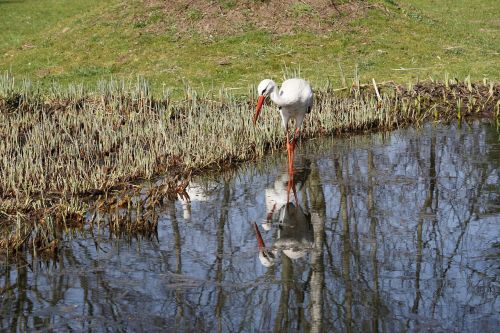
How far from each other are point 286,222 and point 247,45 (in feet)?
37.2

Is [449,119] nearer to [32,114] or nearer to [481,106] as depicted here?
[481,106]

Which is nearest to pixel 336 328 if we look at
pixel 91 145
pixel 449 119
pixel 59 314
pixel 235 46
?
pixel 59 314

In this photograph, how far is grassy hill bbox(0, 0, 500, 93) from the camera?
61.1ft

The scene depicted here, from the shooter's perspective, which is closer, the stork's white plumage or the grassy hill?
the stork's white plumage

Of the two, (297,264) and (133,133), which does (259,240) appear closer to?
(297,264)

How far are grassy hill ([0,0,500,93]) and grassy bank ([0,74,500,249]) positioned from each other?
2273mm

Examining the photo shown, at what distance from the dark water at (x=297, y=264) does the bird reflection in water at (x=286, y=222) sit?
0.08ft

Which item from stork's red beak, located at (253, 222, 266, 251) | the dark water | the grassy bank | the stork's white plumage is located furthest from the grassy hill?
stork's red beak, located at (253, 222, 266, 251)

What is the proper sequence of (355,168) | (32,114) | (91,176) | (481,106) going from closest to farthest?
(91,176)
(355,168)
(32,114)
(481,106)

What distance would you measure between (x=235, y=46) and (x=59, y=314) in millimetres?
14081

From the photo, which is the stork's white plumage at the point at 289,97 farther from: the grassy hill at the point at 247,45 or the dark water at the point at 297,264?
the grassy hill at the point at 247,45

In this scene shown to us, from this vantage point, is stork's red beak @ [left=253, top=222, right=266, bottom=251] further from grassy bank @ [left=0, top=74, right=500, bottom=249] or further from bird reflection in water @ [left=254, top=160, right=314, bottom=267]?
grassy bank @ [left=0, top=74, right=500, bottom=249]

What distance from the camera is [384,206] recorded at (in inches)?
381

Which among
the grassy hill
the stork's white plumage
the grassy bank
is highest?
the grassy hill
